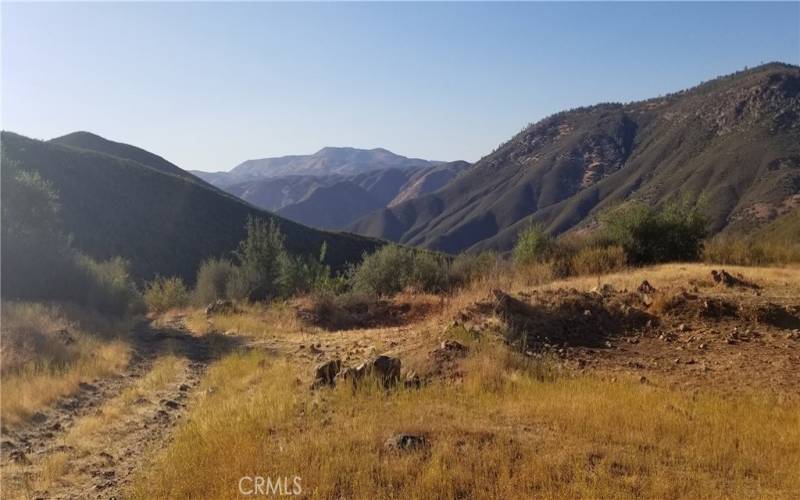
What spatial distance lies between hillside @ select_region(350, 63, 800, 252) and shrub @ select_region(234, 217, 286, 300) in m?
39.8

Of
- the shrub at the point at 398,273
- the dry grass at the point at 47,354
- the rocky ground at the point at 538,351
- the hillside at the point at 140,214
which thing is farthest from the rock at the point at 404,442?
the hillside at the point at 140,214

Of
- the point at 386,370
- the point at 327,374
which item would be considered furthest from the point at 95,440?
the point at 386,370

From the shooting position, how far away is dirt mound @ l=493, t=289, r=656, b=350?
9586 millimetres

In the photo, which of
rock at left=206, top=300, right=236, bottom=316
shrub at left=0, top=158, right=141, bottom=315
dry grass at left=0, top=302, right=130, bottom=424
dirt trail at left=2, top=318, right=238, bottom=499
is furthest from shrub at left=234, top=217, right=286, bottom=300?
dirt trail at left=2, top=318, right=238, bottom=499

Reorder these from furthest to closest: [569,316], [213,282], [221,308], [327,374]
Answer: [213,282], [221,308], [569,316], [327,374]

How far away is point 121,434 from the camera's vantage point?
707 centimetres

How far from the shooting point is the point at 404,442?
16.8 feet

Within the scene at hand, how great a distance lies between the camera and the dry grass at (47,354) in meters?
8.88

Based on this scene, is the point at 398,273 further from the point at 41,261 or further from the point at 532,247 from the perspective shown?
the point at 41,261

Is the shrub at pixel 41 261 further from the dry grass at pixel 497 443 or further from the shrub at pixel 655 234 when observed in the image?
the shrub at pixel 655 234

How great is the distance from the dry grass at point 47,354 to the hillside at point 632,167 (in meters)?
51.4

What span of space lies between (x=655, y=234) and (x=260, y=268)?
17.5 metres

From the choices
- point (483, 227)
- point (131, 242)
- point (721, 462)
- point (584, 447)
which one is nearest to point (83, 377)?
point (584, 447)

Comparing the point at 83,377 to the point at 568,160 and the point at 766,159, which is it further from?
the point at 568,160
